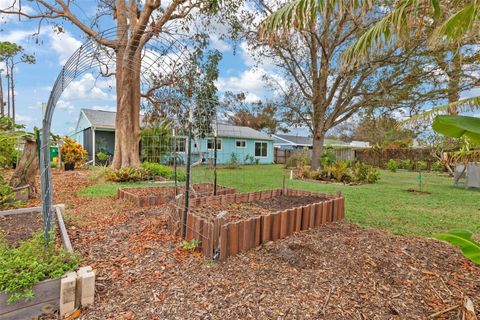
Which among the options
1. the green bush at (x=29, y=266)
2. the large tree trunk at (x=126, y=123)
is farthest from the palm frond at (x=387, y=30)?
the large tree trunk at (x=126, y=123)

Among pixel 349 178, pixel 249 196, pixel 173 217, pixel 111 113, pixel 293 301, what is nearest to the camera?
pixel 293 301

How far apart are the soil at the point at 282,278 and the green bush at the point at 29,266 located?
0.92 feet

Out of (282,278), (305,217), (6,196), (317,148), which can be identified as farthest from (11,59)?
(282,278)

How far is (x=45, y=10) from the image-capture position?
8.98m

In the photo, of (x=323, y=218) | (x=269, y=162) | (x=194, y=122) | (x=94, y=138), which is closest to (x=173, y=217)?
(x=194, y=122)

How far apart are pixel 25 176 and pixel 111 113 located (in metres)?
13.8

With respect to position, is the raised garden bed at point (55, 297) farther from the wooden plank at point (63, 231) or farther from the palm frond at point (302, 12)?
the palm frond at point (302, 12)

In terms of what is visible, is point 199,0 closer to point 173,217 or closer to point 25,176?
point 25,176

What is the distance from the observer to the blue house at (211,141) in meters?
14.2

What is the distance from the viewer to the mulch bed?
350cm

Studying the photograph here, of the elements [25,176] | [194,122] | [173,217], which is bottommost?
[173,217]

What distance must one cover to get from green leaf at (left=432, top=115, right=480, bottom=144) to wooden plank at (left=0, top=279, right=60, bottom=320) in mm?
2752

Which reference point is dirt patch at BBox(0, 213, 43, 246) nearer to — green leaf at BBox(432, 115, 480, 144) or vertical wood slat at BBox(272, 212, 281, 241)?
vertical wood slat at BBox(272, 212, 281, 241)

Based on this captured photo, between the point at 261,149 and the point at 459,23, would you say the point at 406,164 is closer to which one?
the point at 261,149
